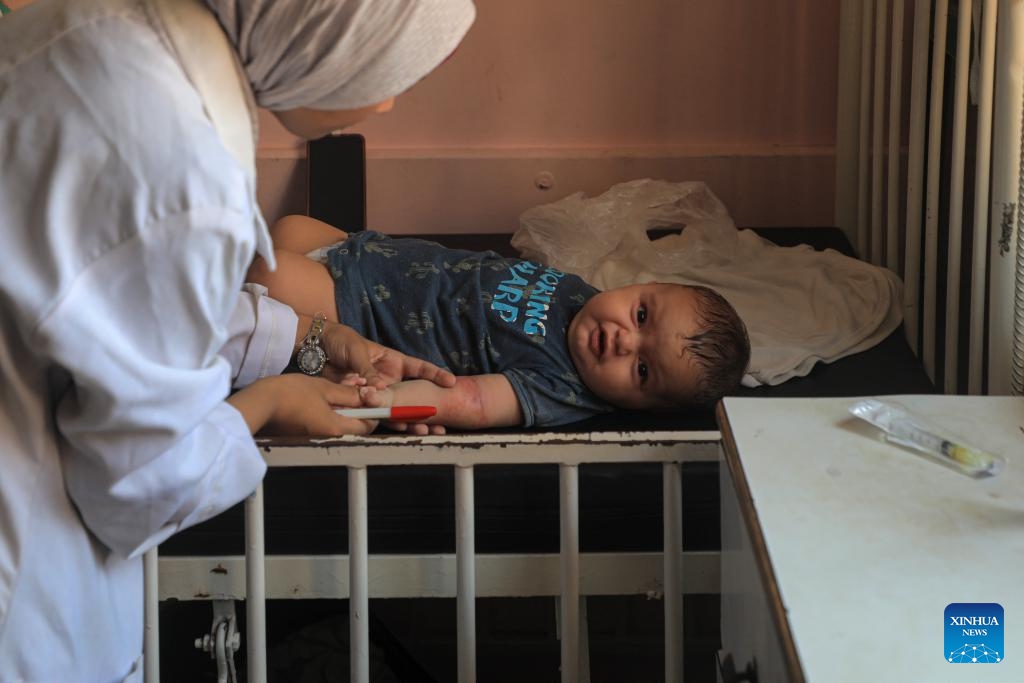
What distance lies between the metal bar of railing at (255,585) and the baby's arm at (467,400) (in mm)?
246

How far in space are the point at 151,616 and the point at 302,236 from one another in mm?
Answer: 730

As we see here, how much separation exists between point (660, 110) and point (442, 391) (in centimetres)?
129

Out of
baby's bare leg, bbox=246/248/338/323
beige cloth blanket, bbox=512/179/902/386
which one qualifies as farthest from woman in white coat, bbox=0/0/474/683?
beige cloth blanket, bbox=512/179/902/386

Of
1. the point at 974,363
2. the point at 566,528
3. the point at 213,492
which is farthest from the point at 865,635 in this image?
the point at 974,363

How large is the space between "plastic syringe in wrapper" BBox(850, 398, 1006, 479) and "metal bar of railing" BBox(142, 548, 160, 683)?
86 cm

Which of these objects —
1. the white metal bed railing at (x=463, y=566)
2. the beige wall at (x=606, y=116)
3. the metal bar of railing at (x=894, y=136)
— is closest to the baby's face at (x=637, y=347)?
the white metal bed railing at (x=463, y=566)

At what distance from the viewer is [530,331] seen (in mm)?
1814

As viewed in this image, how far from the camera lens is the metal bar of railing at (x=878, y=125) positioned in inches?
91.3

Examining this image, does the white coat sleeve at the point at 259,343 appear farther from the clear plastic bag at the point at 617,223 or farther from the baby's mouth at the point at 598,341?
the clear plastic bag at the point at 617,223

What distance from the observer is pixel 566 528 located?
4.93 feet

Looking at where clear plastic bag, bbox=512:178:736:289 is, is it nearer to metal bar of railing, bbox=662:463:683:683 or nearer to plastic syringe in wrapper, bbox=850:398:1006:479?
metal bar of railing, bbox=662:463:683:683

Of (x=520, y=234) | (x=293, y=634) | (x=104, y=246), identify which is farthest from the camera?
(x=520, y=234)

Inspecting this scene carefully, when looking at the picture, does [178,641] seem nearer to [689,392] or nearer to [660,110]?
[689,392]

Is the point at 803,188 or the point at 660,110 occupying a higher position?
the point at 660,110
